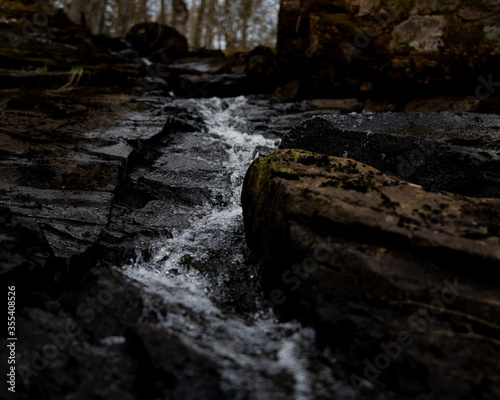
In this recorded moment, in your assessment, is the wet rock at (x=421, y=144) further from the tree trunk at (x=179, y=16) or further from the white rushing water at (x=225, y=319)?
the tree trunk at (x=179, y=16)

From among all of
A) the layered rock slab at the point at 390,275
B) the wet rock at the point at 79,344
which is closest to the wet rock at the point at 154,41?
the layered rock slab at the point at 390,275

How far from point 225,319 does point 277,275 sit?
552 millimetres

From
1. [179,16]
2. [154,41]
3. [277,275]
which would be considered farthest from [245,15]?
[277,275]

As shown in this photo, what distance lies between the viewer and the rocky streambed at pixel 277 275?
198cm

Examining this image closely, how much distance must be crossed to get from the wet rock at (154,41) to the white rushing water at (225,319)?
41.5 feet

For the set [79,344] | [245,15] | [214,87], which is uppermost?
[245,15]

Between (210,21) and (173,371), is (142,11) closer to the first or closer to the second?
(210,21)

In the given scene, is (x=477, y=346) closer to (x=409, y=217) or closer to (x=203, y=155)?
(x=409, y=217)

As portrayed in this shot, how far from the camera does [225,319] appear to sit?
8.48 ft

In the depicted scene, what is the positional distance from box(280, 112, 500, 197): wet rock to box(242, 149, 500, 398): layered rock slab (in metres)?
1.01

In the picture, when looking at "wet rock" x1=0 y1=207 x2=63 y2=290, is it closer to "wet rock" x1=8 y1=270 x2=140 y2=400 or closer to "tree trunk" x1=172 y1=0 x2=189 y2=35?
"wet rock" x1=8 y1=270 x2=140 y2=400

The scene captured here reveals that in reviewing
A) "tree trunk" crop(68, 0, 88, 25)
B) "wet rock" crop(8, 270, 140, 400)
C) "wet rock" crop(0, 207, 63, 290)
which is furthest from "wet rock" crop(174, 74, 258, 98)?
"tree trunk" crop(68, 0, 88, 25)

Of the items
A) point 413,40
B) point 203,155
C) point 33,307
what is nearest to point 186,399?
point 33,307

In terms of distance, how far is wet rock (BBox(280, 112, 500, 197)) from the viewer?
146 inches
